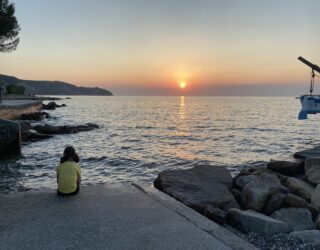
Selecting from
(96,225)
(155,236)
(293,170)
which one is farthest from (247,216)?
(293,170)

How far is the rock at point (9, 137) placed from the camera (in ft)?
56.7

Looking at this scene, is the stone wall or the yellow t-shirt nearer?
the yellow t-shirt

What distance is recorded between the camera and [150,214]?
607 centimetres

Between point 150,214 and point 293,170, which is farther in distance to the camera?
point 293,170

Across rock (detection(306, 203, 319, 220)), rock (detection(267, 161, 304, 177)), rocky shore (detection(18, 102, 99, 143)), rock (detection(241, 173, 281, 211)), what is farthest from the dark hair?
rocky shore (detection(18, 102, 99, 143))

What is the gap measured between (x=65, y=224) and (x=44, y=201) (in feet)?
4.65

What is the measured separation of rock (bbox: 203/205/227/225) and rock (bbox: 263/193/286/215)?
1.47 meters

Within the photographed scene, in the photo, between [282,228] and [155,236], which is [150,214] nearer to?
[155,236]

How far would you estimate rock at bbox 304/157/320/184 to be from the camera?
10543 millimetres

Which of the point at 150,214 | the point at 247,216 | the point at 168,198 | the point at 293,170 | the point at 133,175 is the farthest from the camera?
the point at 133,175

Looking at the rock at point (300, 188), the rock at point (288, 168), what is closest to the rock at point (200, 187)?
the rock at point (300, 188)

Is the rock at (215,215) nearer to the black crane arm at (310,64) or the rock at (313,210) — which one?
the rock at (313,210)

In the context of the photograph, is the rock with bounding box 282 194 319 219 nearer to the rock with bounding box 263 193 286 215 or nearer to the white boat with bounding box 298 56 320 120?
the rock with bounding box 263 193 286 215

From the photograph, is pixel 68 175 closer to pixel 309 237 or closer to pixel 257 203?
pixel 257 203
